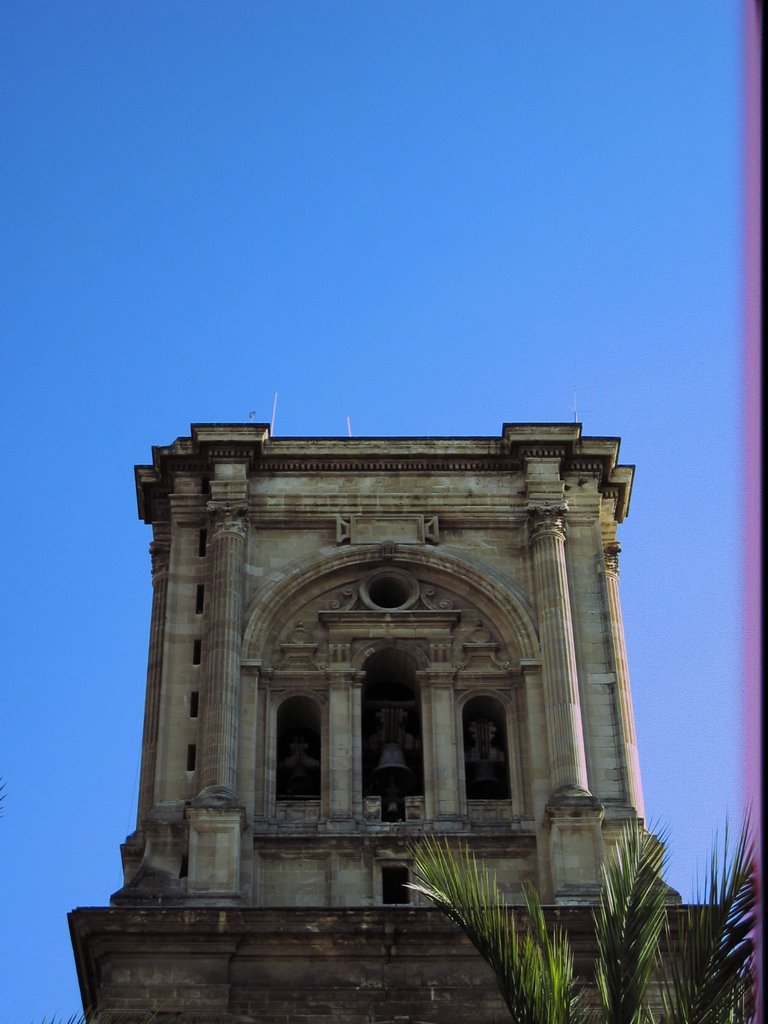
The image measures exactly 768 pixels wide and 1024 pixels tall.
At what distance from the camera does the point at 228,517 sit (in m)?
33.8

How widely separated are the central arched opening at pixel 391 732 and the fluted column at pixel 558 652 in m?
2.52

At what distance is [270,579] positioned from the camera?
3353cm

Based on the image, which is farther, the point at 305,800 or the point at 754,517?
the point at 305,800

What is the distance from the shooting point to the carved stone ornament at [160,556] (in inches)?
1396

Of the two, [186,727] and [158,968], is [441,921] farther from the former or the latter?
[186,727]

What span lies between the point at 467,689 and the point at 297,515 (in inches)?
190

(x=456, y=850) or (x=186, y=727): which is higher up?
(x=186, y=727)

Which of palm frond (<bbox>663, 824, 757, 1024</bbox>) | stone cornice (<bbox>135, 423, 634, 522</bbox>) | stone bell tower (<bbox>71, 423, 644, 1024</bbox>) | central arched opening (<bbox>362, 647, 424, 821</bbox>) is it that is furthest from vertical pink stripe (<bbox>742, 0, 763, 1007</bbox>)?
stone cornice (<bbox>135, 423, 634, 522</bbox>)

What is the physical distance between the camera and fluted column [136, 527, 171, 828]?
3200 centimetres

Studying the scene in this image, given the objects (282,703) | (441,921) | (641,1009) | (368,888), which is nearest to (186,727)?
(282,703)

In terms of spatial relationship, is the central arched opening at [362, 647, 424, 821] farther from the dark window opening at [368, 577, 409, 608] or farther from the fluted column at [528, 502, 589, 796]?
the fluted column at [528, 502, 589, 796]

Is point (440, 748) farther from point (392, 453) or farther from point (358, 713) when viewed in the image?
point (392, 453)

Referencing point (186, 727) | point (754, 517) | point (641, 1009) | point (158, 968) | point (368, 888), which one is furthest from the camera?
point (186, 727)

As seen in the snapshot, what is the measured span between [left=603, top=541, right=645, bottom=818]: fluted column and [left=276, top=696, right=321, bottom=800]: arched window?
548 cm
